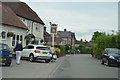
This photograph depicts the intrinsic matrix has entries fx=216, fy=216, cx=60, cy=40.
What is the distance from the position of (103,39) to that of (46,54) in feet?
35.8

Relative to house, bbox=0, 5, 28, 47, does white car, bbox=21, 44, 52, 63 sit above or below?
below

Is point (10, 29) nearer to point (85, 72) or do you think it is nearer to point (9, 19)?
point (9, 19)

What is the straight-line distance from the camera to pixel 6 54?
1380 centimetres

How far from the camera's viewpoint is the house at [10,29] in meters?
23.1

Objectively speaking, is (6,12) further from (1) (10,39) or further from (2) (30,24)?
(2) (30,24)

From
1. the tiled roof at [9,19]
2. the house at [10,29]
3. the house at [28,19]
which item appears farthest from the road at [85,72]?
the house at [28,19]

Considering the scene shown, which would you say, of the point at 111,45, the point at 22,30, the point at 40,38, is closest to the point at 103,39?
the point at 111,45

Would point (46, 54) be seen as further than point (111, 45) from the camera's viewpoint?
No

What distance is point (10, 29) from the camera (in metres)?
24.3

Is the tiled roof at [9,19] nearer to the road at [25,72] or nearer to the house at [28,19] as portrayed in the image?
the house at [28,19]

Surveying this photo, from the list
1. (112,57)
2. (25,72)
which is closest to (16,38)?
(112,57)

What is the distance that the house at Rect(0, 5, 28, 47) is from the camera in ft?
75.9

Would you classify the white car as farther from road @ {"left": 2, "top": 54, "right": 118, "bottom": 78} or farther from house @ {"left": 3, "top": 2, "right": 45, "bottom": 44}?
house @ {"left": 3, "top": 2, "right": 45, "bottom": 44}

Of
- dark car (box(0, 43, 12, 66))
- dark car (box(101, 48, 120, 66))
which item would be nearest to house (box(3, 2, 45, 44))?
dark car (box(101, 48, 120, 66))
